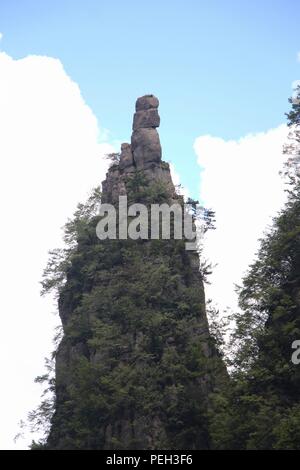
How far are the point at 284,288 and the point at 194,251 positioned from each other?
45.5 feet

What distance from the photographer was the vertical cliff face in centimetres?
4041

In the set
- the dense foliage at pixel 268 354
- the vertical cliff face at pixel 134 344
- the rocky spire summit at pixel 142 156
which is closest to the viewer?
the dense foliage at pixel 268 354

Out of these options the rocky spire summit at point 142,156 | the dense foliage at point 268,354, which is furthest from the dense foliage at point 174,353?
the rocky spire summit at point 142,156

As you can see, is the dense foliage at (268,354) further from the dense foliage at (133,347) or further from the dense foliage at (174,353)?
the dense foliage at (133,347)

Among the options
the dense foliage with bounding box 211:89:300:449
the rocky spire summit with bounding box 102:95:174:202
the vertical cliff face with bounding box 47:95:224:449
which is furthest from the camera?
the rocky spire summit with bounding box 102:95:174:202

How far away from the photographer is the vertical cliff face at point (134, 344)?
40.4 metres

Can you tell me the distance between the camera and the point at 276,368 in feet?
115

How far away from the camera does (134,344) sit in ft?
146

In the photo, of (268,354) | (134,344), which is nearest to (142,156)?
(134,344)

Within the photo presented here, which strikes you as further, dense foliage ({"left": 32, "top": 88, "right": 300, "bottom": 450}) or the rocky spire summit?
the rocky spire summit

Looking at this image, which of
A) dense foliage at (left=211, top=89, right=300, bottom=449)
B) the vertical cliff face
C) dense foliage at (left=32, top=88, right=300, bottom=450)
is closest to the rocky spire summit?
the vertical cliff face

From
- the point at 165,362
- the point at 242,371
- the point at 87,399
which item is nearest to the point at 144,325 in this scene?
the point at 165,362

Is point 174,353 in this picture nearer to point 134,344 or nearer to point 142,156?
point 134,344

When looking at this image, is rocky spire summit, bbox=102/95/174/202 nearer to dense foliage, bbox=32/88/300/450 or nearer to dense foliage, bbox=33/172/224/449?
dense foliage, bbox=33/172/224/449
